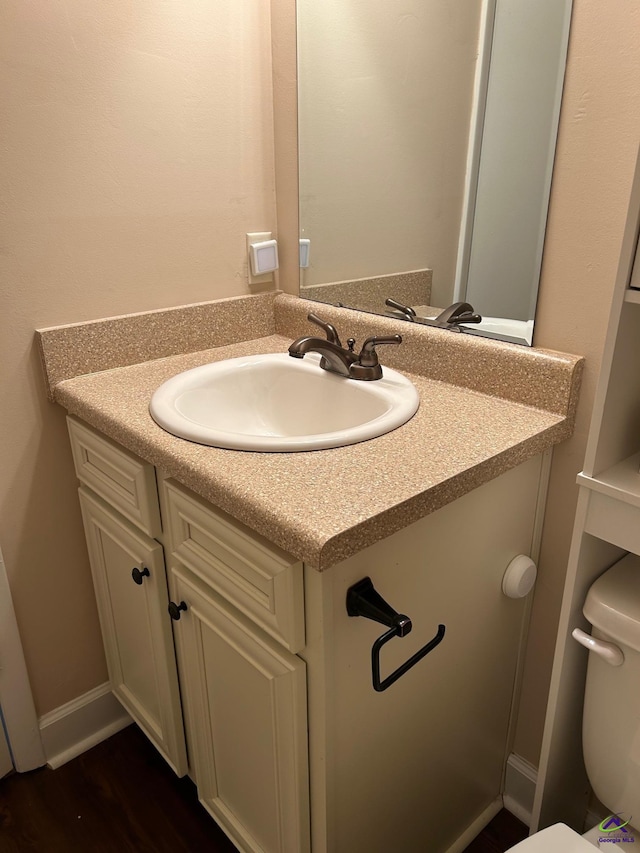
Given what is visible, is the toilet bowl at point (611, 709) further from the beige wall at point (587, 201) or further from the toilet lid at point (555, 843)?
the beige wall at point (587, 201)

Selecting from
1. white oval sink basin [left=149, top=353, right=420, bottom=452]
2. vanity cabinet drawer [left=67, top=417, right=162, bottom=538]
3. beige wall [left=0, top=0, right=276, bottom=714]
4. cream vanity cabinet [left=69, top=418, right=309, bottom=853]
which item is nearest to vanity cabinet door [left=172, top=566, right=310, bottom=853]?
cream vanity cabinet [left=69, top=418, right=309, bottom=853]

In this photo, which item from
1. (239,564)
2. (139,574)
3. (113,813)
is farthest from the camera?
(113,813)

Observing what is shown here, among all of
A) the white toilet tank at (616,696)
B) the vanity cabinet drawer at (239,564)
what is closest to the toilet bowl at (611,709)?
the white toilet tank at (616,696)

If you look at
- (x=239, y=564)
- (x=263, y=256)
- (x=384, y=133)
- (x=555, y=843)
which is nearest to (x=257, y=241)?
(x=263, y=256)

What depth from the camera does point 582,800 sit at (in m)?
1.21

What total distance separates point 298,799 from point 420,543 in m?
0.40

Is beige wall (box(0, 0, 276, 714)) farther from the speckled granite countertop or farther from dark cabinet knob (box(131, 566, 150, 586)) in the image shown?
dark cabinet knob (box(131, 566, 150, 586))

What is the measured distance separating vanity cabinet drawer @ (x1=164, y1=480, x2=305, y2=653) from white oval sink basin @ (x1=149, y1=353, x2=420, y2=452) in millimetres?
138

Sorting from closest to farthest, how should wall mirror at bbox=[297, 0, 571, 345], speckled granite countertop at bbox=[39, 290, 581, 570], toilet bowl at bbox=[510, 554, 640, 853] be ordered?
speckled granite countertop at bbox=[39, 290, 581, 570] → toilet bowl at bbox=[510, 554, 640, 853] → wall mirror at bbox=[297, 0, 571, 345]

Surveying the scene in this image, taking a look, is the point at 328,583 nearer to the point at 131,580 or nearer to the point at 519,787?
the point at 131,580

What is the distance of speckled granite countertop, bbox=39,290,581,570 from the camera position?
769 mm

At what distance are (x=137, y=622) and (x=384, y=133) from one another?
108 cm

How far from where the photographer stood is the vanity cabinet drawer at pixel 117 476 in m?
1.09

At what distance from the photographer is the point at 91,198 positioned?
1.23m
